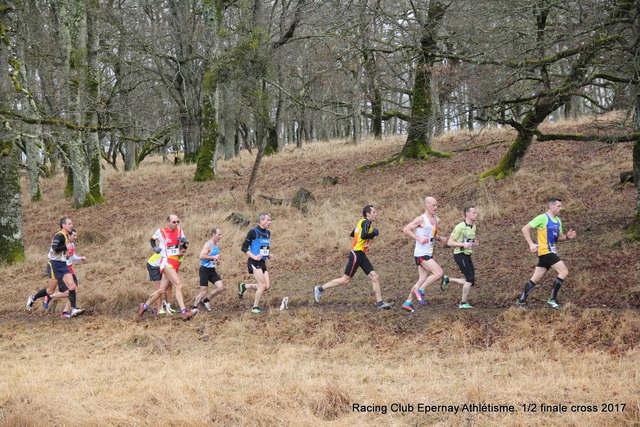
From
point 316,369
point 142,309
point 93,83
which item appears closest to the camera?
point 316,369

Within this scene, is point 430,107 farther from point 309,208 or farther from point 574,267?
point 574,267

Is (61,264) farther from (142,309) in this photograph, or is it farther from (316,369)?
(316,369)

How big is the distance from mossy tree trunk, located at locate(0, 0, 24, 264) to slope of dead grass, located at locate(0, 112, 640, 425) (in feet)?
2.17

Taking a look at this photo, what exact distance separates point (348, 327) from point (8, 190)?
401 inches

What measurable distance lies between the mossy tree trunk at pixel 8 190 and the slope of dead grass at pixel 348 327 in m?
0.66

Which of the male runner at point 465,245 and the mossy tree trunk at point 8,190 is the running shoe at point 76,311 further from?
the male runner at point 465,245

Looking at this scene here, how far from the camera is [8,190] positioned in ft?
48.1

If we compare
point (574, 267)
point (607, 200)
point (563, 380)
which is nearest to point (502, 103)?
point (574, 267)

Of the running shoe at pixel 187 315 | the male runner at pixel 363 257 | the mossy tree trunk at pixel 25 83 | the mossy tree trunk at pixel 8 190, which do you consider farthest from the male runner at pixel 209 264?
the mossy tree trunk at pixel 8 190

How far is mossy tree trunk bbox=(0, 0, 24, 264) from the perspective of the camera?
14.4 metres

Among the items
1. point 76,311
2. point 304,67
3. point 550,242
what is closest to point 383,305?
point 550,242

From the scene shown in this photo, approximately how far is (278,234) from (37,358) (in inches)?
312

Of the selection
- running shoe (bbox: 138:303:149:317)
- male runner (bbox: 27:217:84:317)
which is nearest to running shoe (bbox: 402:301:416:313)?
running shoe (bbox: 138:303:149:317)

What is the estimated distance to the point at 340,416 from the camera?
5512 millimetres
